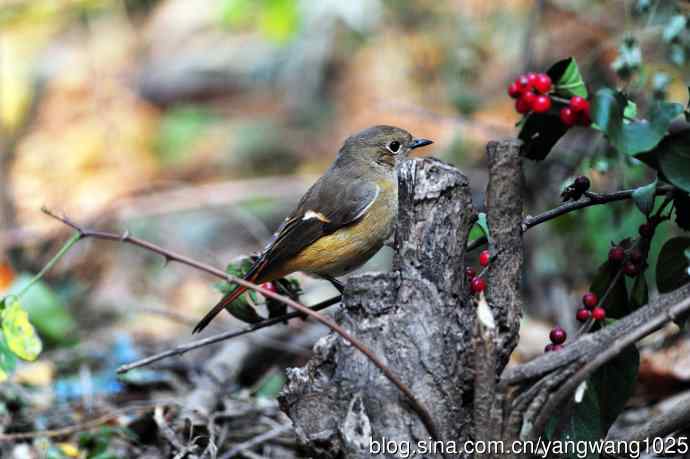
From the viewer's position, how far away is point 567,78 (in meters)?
2.21

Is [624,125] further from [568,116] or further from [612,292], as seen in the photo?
[612,292]

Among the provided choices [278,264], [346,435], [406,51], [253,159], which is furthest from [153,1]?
[346,435]

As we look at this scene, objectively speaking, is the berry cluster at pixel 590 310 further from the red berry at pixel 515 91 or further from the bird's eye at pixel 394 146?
the bird's eye at pixel 394 146

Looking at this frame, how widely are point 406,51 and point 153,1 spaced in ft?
13.4

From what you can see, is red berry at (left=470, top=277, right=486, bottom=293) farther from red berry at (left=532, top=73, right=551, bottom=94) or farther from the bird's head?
the bird's head

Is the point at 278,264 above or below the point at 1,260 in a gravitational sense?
below

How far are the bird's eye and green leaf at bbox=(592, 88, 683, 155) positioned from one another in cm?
234

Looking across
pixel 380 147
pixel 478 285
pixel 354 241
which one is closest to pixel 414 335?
pixel 478 285

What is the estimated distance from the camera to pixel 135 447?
3551mm

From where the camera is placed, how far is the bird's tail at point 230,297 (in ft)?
9.84

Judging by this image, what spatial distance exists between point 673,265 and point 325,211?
6.26 feet

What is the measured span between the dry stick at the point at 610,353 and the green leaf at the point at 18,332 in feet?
5.45

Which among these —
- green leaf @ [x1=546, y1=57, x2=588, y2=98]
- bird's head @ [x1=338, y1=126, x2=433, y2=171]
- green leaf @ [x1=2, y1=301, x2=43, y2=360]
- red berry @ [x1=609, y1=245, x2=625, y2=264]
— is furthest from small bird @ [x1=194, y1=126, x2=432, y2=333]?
green leaf @ [x1=546, y1=57, x2=588, y2=98]

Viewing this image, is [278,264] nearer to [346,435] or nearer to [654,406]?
[346,435]
